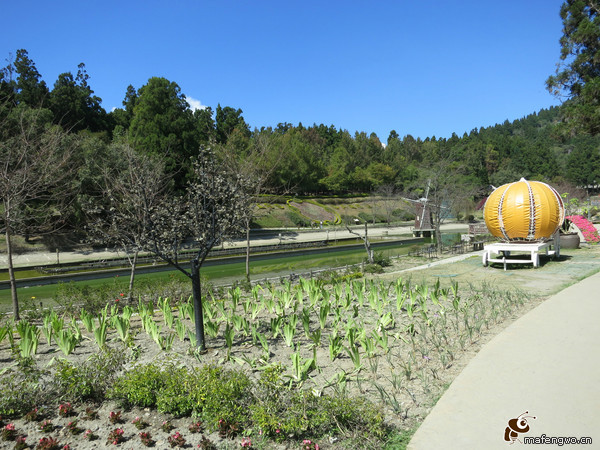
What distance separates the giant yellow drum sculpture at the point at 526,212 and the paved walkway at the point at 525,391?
23.8 feet

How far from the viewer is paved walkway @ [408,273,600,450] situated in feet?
12.1

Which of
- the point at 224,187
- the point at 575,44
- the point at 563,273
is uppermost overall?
the point at 575,44

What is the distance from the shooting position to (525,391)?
175 inches

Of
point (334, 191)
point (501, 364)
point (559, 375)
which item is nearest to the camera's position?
point (559, 375)

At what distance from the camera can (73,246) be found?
2545cm

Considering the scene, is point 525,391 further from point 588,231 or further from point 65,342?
point 588,231

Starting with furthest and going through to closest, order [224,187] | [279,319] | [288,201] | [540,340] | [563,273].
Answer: [288,201] < [563,273] < [224,187] < [279,319] < [540,340]

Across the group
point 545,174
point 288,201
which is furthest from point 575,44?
point 545,174

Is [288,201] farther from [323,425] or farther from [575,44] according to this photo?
[323,425]

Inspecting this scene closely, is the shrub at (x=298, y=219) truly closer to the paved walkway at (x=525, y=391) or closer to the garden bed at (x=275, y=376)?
the garden bed at (x=275, y=376)

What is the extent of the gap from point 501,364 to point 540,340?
1.33m

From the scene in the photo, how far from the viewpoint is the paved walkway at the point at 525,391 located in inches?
145

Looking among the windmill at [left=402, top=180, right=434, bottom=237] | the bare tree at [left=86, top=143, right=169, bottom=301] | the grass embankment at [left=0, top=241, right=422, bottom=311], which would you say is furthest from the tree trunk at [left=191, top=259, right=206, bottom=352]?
the windmill at [left=402, top=180, right=434, bottom=237]

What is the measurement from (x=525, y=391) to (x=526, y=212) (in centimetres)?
1051
